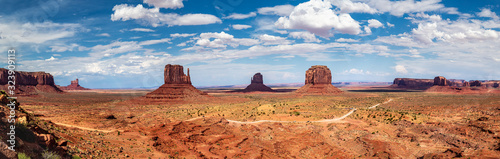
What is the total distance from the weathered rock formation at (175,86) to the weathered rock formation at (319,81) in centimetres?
6663

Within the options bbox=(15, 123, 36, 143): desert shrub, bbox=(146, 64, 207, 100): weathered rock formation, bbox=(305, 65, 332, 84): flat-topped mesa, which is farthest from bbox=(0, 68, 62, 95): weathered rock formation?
bbox=(15, 123, 36, 143): desert shrub

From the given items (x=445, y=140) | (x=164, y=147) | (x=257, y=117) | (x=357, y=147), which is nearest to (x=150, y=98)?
(x=257, y=117)

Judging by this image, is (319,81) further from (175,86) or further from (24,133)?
(24,133)

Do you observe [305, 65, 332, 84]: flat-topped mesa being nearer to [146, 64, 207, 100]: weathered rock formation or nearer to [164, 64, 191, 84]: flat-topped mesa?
[146, 64, 207, 100]: weathered rock formation

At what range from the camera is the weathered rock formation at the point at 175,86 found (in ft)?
373

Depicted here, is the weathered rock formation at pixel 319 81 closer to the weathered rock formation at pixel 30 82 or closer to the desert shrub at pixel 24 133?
the desert shrub at pixel 24 133

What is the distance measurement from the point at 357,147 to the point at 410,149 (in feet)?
22.9

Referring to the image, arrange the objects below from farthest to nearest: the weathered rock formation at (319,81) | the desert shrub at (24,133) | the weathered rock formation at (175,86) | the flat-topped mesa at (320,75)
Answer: the flat-topped mesa at (320,75) → the weathered rock formation at (319,81) → the weathered rock formation at (175,86) → the desert shrub at (24,133)

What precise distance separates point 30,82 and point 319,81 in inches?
7131

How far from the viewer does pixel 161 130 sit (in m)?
38.5

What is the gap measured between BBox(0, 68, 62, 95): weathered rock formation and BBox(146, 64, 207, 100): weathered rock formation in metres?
87.0

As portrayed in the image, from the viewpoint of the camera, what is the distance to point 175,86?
389ft

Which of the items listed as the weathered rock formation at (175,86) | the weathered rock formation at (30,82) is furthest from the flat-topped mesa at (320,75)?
the weathered rock formation at (30,82)

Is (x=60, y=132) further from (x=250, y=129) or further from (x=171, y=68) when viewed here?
(x=171, y=68)
